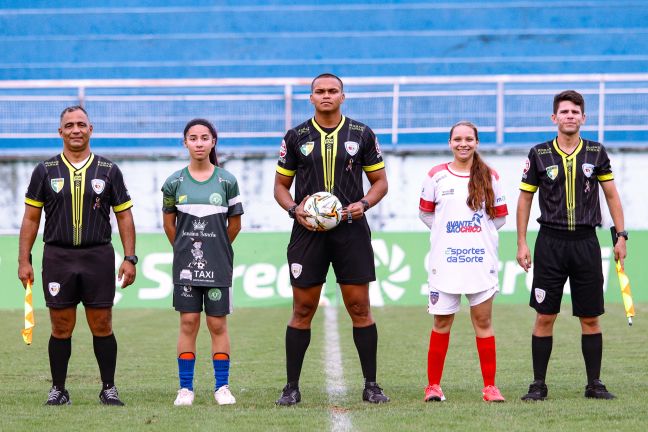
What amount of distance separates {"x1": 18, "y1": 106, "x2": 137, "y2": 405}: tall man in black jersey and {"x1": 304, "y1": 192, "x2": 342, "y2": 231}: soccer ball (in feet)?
3.81

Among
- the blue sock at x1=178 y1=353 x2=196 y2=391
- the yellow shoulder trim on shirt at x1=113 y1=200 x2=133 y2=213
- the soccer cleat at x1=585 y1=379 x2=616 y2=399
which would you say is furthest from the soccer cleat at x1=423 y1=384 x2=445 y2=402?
the yellow shoulder trim on shirt at x1=113 y1=200 x2=133 y2=213

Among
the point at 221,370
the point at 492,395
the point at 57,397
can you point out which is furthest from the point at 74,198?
the point at 492,395

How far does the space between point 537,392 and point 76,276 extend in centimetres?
287

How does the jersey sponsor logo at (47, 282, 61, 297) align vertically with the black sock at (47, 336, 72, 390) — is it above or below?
above

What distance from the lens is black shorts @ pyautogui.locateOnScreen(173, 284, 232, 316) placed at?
281 inches

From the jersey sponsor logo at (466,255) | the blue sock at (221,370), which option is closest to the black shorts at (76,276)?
the blue sock at (221,370)

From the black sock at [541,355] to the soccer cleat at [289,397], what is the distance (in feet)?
4.84

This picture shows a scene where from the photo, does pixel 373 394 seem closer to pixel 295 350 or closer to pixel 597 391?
pixel 295 350

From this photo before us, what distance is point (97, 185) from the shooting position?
23.5ft

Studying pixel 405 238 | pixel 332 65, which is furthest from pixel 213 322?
pixel 332 65

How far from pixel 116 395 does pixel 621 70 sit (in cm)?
1584

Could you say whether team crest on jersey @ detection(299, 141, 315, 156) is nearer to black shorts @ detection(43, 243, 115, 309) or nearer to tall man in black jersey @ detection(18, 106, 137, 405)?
tall man in black jersey @ detection(18, 106, 137, 405)

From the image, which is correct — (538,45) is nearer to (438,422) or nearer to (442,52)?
(442,52)

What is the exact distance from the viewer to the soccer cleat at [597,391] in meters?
7.20
